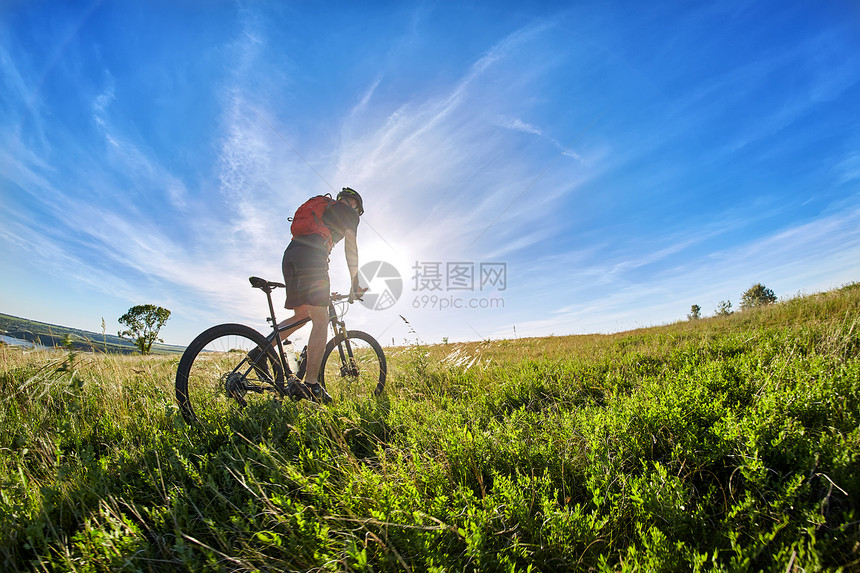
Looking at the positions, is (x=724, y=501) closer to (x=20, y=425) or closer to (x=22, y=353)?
(x=20, y=425)

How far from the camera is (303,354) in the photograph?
5031 millimetres

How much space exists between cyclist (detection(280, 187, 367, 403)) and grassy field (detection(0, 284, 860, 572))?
94cm

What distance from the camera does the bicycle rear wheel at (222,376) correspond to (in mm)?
3732

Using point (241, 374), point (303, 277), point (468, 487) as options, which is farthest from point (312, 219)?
point (468, 487)

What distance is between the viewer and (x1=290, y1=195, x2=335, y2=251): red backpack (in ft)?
15.8

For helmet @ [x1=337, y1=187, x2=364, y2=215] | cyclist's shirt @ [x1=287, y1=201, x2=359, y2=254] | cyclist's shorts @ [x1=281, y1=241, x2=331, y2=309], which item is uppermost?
helmet @ [x1=337, y1=187, x2=364, y2=215]

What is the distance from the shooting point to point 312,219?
15.8 ft

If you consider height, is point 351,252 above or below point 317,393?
above

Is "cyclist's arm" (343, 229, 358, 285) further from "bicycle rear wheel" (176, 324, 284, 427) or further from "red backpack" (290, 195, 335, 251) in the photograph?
"bicycle rear wheel" (176, 324, 284, 427)

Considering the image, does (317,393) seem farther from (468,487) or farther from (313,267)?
(468,487)

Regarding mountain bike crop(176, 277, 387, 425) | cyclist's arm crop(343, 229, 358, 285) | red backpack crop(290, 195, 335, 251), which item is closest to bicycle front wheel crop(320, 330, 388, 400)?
mountain bike crop(176, 277, 387, 425)

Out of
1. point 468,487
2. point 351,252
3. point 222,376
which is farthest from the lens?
point 351,252

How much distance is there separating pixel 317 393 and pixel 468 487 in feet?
9.50

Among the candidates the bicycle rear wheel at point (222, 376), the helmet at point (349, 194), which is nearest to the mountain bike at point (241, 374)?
the bicycle rear wheel at point (222, 376)
